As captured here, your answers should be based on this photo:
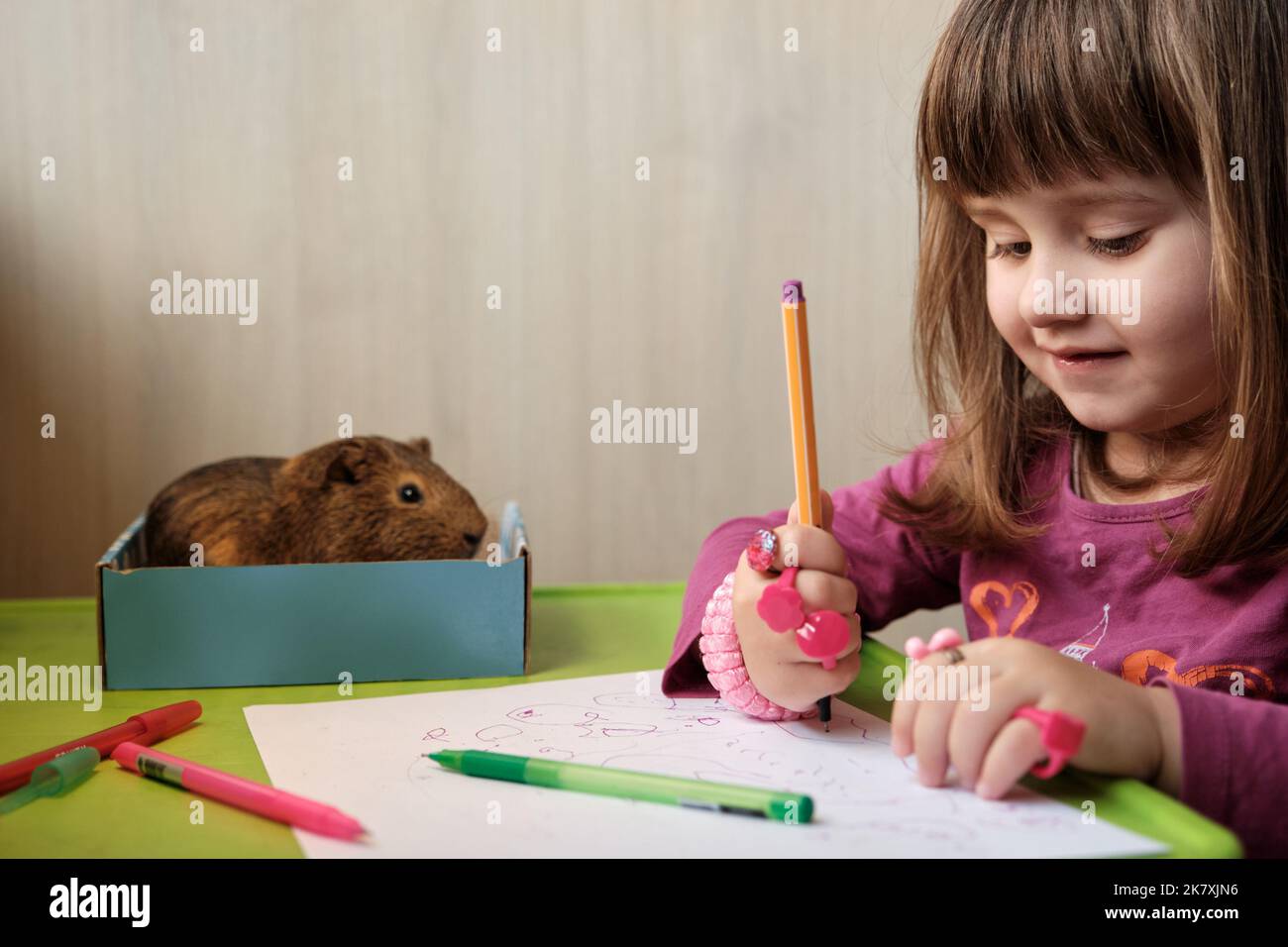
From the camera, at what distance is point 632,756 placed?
57 centimetres

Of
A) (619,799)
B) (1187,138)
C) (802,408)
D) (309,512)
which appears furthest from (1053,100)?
(309,512)

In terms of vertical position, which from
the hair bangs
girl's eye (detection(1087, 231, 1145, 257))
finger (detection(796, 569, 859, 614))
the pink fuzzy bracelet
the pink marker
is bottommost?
the pink marker

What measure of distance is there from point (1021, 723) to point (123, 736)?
17.1 inches

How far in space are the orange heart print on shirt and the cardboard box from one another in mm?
313

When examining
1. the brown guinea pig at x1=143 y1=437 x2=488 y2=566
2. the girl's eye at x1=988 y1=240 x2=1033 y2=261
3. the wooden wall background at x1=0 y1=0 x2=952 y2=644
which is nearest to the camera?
the girl's eye at x1=988 y1=240 x2=1033 y2=261

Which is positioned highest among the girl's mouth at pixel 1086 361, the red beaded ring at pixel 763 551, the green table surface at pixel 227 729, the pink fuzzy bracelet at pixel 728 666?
the girl's mouth at pixel 1086 361

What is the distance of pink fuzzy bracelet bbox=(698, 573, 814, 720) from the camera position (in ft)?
2.07

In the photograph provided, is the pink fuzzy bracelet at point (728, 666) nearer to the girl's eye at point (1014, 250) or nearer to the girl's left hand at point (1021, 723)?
the girl's left hand at point (1021, 723)

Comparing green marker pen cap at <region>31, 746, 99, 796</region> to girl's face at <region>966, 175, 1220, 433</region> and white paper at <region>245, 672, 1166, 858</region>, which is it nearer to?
white paper at <region>245, 672, 1166, 858</region>

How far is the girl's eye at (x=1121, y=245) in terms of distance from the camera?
0.63 meters

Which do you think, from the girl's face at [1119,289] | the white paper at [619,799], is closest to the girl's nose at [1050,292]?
the girl's face at [1119,289]

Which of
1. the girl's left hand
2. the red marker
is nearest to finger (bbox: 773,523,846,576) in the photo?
the girl's left hand
